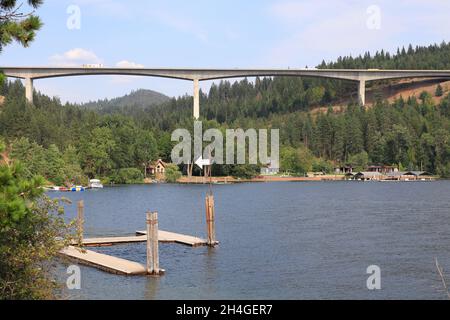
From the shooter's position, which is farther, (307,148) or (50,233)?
(307,148)

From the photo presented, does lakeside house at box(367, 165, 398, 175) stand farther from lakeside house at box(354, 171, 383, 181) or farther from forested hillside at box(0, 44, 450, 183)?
lakeside house at box(354, 171, 383, 181)

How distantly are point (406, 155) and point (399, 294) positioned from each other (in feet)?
352

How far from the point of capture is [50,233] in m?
20.6

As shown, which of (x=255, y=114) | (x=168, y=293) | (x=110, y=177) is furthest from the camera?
(x=255, y=114)

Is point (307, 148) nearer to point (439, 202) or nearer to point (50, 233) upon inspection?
point (439, 202)

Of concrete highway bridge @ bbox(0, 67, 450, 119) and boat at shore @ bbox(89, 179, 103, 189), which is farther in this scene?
concrete highway bridge @ bbox(0, 67, 450, 119)

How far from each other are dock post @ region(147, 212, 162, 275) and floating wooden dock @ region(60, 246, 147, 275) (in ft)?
1.12

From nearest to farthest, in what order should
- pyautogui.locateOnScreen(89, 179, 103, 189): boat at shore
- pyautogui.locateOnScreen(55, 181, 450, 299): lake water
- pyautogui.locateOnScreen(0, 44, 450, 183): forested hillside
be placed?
pyautogui.locateOnScreen(55, 181, 450, 299): lake water, pyautogui.locateOnScreen(89, 179, 103, 189): boat at shore, pyautogui.locateOnScreen(0, 44, 450, 183): forested hillside

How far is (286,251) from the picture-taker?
34938 mm

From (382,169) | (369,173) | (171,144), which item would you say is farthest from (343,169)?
(171,144)

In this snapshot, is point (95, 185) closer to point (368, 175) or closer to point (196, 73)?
point (196, 73)

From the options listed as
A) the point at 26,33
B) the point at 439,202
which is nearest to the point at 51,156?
the point at 439,202

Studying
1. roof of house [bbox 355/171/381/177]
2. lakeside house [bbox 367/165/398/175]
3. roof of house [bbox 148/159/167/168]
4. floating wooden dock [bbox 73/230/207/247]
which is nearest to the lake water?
floating wooden dock [bbox 73/230/207/247]

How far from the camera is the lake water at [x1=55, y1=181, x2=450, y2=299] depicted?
2530 centimetres
